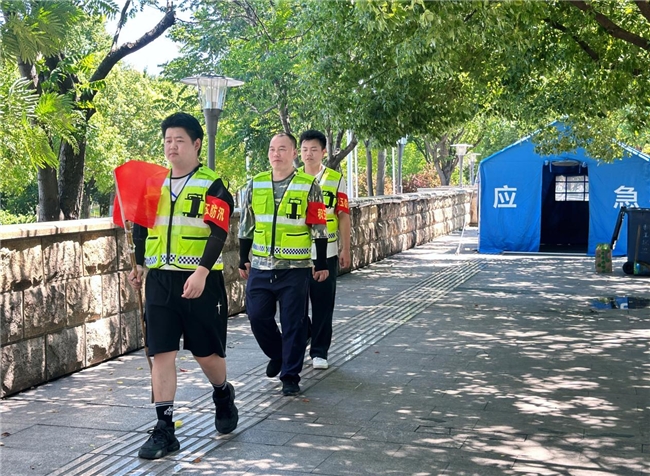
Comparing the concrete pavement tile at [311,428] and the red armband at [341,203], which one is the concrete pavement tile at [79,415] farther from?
the red armband at [341,203]

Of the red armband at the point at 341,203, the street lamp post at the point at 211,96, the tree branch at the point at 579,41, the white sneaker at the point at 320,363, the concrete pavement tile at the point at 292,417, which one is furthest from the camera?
the tree branch at the point at 579,41

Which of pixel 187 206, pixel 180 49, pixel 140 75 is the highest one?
pixel 140 75

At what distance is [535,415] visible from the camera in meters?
6.27

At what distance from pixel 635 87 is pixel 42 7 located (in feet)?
28.9

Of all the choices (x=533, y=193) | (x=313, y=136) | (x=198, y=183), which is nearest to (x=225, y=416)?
(x=198, y=183)

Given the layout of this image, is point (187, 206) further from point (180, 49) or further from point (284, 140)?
point (180, 49)

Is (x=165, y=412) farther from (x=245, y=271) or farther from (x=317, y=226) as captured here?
(x=317, y=226)

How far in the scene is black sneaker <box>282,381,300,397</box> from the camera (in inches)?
268

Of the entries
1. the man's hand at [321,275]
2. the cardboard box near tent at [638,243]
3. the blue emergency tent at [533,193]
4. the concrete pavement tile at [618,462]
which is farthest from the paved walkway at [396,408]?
the blue emergency tent at [533,193]

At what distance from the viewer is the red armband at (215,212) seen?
5.35 m

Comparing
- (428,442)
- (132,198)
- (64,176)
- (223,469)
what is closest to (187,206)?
(132,198)

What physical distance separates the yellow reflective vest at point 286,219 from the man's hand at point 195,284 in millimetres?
1607

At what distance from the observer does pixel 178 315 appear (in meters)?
5.46

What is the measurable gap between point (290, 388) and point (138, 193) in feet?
7.00
